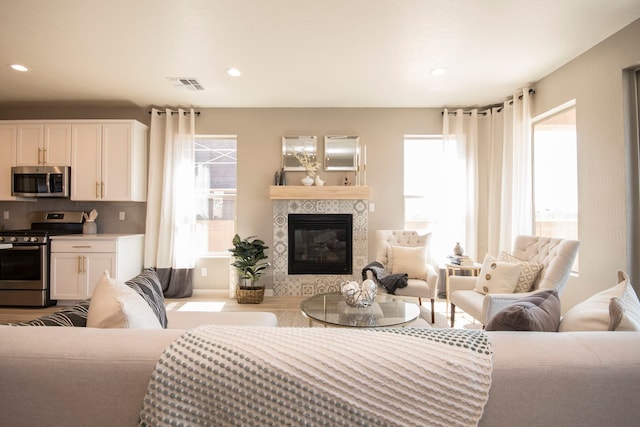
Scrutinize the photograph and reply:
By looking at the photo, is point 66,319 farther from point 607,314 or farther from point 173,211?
point 173,211

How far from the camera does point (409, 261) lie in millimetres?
3518

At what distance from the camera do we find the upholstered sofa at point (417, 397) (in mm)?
790

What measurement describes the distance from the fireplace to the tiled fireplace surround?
7cm

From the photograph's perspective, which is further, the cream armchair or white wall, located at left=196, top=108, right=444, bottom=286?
white wall, located at left=196, top=108, right=444, bottom=286

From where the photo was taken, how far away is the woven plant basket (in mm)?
3963

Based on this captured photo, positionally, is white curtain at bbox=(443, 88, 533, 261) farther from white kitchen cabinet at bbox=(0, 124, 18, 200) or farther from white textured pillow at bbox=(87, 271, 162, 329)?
white kitchen cabinet at bbox=(0, 124, 18, 200)

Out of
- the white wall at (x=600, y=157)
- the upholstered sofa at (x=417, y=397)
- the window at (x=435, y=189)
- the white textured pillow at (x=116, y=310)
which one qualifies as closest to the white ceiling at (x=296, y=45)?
the white wall at (x=600, y=157)

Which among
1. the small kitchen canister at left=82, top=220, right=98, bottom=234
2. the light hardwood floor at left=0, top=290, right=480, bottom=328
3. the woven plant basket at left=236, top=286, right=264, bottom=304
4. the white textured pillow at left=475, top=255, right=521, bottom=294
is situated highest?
the small kitchen canister at left=82, top=220, right=98, bottom=234

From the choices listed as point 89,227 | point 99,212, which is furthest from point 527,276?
point 99,212

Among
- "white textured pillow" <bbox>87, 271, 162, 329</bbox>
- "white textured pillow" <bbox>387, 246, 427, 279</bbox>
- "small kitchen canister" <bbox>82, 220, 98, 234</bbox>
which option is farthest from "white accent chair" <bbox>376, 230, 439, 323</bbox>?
"small kitchen canister" <bbox>82, 220, 98, 234</bbox>

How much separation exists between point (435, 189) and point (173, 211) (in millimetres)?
3561

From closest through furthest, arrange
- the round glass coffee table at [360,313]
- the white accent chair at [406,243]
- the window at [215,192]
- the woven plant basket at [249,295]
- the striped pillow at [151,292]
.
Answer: the striped pillow at [151,292]
the round glass coffee table at [360,313]
the white accent chair at [406,243]
the woven plant basket at [249,295]
the window at [215,192]

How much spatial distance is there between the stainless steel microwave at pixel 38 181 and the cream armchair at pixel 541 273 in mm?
4756

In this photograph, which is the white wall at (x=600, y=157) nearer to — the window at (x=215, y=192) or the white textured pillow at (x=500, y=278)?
the white textured pillow at (x=500, y=278)
